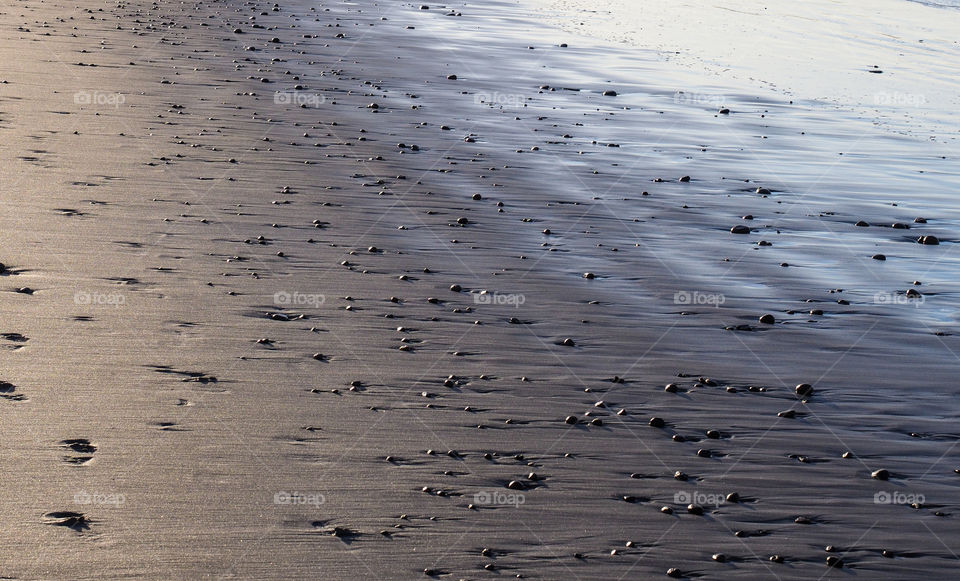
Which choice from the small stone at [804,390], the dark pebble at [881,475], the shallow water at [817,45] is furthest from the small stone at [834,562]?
the shallow water at [817,45]

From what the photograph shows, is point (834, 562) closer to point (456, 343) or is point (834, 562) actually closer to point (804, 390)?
point (804, 390)

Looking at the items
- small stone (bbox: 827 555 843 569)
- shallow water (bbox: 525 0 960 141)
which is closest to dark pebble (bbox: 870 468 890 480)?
small stone (bbox: 827 555 843 569)

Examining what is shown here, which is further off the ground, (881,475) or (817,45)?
(817,45)

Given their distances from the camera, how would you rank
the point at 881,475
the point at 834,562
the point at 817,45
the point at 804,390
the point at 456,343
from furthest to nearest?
the point at 817,45 → the point at 456,343 → the point at 804,390 → the point at 881,475 → the point at 834,562

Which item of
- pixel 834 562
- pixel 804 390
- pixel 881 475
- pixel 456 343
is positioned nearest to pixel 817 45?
pixel 804 390

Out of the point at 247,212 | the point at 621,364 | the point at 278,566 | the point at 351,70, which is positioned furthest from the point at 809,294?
the point at 351,70

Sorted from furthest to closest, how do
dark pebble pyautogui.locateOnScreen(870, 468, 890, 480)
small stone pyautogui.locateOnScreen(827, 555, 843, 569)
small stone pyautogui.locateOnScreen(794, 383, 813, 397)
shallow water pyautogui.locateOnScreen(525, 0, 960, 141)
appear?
shallow water pyautogui.locateOnScreen(525, 0, 960, 141) < small stone pyautogui.locateOnScreen(794, 383, 813, 397) < dark pebble pyautogui.locateOnScreen(870, 468, 890, 480) < small stone pyautogui.locateOnScreen(827, 555, 843, 569)

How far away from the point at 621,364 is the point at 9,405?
423 cm

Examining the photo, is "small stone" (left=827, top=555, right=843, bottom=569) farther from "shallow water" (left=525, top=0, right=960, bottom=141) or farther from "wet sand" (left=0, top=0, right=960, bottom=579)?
"shallow water" (left=525, top=0, right=960, bottom=141)

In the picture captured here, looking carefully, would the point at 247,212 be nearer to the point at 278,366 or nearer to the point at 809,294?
the point at 278,366

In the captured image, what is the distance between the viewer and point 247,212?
10.2m

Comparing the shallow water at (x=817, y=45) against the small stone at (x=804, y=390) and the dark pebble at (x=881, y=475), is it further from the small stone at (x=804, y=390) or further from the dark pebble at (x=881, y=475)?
the dark pebble at (x=881, y=475)

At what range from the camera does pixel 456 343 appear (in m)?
7.85

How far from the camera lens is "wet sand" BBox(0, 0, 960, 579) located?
5.37 metres
